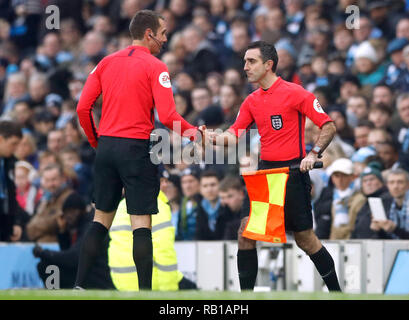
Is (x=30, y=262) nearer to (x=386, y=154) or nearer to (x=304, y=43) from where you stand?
(x=386, y=154)

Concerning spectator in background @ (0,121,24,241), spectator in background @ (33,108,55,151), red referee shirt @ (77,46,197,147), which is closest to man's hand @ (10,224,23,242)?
spectator in background @ (0,121,24,241)

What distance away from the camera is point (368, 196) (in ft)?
34.1

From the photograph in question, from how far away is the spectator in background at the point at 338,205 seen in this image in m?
10.5

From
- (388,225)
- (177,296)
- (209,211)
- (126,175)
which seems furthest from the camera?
(209,211)

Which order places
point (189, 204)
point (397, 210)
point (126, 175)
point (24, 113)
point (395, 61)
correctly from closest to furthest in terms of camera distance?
point (126, 175) < point (397, 210) < point (189, 204) < point (395, 61) < point (24, 113)

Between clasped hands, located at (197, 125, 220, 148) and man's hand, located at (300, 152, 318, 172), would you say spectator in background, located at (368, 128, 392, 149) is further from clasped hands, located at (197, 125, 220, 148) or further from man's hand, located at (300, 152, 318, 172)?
man's hand, located at (300, 152, 318, 172)

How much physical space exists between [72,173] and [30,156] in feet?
5.49

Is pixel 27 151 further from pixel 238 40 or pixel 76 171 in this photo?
pixel 238 40

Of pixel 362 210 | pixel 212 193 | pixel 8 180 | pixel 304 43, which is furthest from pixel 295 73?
pixel 8 180

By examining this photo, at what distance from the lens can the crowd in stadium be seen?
10.8m

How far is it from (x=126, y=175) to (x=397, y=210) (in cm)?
390

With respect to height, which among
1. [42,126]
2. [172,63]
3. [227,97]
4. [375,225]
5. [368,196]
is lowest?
[375,225]

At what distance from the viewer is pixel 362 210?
10.3 m

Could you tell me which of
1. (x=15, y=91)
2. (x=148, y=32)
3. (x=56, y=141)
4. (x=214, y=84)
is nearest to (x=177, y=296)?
(x=148, y=32)
